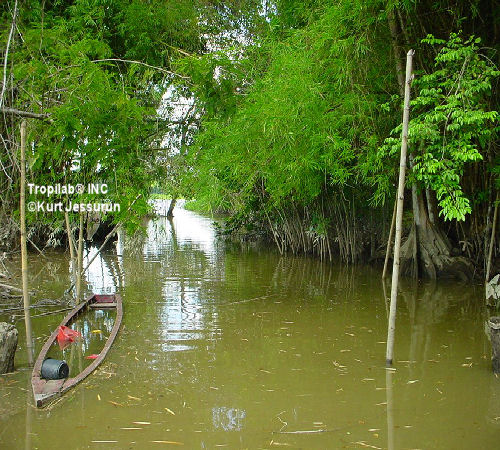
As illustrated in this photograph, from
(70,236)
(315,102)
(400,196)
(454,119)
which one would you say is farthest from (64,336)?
(454,119)

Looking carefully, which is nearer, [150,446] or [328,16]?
[150,446]

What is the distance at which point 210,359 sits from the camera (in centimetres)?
A: 431

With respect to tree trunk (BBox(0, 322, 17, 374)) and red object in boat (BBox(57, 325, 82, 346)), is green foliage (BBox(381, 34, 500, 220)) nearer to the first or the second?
red object in boat (BBox(57, 325, 82, 346))

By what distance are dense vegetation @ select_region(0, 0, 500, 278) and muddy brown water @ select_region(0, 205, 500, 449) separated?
127cm

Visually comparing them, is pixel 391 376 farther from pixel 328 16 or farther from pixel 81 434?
pixel 328 16

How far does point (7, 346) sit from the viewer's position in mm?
3859

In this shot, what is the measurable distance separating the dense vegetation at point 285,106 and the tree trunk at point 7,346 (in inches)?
46.6

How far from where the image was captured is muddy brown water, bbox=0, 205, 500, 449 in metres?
2.99

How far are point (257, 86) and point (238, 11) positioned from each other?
313cm

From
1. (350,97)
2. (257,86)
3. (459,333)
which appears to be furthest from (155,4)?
(459,333)

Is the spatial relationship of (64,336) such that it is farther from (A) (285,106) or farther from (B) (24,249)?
(A) (285,106)

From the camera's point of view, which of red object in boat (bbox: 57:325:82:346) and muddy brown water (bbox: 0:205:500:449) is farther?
red object in boat (bbox: 57:325:82:346)

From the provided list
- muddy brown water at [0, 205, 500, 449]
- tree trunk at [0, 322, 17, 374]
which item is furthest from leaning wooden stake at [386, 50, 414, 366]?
tree trunk at [0, 322, 17, 374]

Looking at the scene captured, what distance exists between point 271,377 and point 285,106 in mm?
3909
